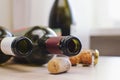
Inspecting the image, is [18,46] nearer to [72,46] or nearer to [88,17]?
[72,46]

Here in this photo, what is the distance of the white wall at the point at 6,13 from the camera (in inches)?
52.9

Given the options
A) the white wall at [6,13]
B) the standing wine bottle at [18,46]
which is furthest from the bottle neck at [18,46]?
the white wall at [6,13]

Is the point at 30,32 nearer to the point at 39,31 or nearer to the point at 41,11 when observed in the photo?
the point at 39,31

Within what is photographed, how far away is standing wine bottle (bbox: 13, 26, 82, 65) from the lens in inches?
20.4

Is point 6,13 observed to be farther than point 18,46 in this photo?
Yes

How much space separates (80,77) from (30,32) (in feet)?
0.73

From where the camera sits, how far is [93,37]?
4.71 feet

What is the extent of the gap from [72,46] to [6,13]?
92 centimetres

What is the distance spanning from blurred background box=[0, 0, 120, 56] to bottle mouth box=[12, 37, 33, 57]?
Result: 86 cm

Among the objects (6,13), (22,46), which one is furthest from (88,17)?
(22,46)

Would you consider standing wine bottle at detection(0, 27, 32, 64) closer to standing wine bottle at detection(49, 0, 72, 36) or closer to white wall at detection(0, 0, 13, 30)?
standing wine bottle at detection(49, 0, 72, 36)

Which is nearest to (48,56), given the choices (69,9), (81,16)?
(69,9)

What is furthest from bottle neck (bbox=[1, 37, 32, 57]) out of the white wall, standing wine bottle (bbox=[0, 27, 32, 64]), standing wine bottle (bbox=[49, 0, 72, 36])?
the white wall

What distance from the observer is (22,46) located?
21.6 inches
